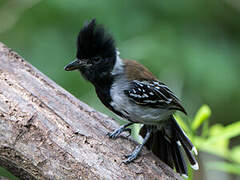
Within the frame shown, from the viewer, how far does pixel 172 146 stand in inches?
176

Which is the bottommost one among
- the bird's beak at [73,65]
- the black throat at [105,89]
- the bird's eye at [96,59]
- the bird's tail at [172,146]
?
the bird's tail at [172,146]

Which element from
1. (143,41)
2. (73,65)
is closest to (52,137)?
(73,65)

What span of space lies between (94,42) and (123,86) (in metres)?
0.53

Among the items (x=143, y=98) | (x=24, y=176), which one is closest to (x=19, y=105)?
(x=24, y=176)

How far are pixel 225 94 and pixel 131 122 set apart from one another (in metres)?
2.33

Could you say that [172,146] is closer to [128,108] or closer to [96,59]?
[128,108]

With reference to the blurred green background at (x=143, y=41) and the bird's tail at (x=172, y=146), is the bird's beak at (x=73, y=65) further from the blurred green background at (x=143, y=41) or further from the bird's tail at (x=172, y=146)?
the blurred green background at (x=143, y=41)

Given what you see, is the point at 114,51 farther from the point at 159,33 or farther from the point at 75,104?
the point at 159,33

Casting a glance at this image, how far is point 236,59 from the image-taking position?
→ 250 inches

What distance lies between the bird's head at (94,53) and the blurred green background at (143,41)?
1357 mm

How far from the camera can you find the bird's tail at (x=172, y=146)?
14.3 ft

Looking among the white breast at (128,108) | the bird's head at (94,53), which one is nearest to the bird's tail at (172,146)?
the white breast at (128,108)

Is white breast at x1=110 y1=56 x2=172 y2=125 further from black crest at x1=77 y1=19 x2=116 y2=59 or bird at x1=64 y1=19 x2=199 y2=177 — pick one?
black crest at x1=77 y1=19 x2=116 y2=59

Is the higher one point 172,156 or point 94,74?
point 94,74
